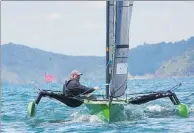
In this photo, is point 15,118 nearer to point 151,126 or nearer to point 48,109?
point 48,109

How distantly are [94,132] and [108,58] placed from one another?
12.8 ft

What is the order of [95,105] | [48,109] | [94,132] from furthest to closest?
[48,109] → [95,105] → [94,132]

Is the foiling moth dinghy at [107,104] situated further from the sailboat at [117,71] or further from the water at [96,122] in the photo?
the water at [96,122]

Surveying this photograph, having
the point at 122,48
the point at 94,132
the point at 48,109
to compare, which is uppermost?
the point at 122,48

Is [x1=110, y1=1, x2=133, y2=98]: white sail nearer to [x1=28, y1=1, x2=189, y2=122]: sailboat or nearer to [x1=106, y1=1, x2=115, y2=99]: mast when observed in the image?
[x1=28, y1=1, x2=189, y2=122]: sailboat

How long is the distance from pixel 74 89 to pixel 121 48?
77.2 inches

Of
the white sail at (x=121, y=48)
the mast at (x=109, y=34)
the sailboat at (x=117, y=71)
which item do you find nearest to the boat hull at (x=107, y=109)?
the sailboat at (x=117, y=71)

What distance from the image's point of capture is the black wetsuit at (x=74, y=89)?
18.4 metres

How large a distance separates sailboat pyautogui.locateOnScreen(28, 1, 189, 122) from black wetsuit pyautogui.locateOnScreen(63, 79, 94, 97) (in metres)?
0.27

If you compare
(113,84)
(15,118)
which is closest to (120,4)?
(113,84)

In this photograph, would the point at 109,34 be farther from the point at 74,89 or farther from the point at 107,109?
the point at 107,109

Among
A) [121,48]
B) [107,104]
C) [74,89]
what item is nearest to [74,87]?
[74,89]

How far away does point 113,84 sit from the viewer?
18531 millimetres

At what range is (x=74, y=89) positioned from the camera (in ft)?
60.3
